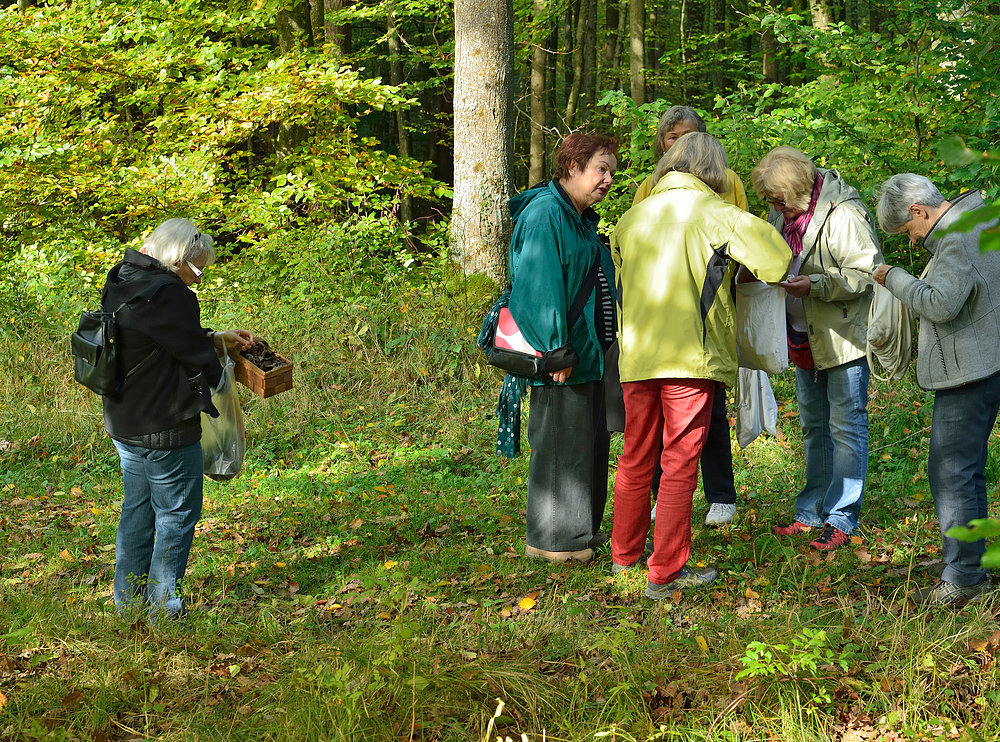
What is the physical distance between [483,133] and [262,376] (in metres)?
5.05

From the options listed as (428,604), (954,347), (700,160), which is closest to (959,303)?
(954,347)

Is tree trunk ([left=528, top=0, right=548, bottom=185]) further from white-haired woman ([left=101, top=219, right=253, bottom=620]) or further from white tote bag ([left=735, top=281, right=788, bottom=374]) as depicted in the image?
white-haired woman ([left=101, top=219, right=253, bottom=620])

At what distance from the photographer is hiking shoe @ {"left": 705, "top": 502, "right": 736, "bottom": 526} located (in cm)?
516

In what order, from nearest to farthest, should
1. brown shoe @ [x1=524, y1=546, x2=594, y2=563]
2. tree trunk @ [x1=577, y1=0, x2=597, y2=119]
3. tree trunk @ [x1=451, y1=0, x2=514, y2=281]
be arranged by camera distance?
1. brown shoe @ [x1=524, y1=546, x2=594, y2=563]
2. tree trunk @ [x1=451, y1=0, x2=514, y2=281]
3. tree trunk @ [x1=577, y1=0, x2=597, y2=119]

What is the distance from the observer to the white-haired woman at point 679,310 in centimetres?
378

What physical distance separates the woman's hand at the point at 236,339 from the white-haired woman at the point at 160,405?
1.25ft

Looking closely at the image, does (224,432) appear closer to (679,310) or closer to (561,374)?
(561,374)

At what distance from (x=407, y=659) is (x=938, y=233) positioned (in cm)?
253

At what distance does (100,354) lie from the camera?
147 inches

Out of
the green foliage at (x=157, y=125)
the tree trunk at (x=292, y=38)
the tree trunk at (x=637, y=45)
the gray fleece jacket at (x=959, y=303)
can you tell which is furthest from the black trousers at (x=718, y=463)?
the tree trunk at (x=637, y=45)

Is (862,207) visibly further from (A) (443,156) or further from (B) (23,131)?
(A) (443,156)

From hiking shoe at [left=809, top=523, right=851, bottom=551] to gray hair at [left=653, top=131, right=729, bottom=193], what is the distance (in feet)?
6.53

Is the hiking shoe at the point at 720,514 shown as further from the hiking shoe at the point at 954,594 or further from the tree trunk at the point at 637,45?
the tree trunk at the point at 637,45

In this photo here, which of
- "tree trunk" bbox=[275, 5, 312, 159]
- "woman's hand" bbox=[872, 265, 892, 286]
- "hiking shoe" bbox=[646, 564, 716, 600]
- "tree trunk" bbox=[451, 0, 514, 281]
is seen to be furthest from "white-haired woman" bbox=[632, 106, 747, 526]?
"tree trunk" bbox=[275, 5, 312, 159]
